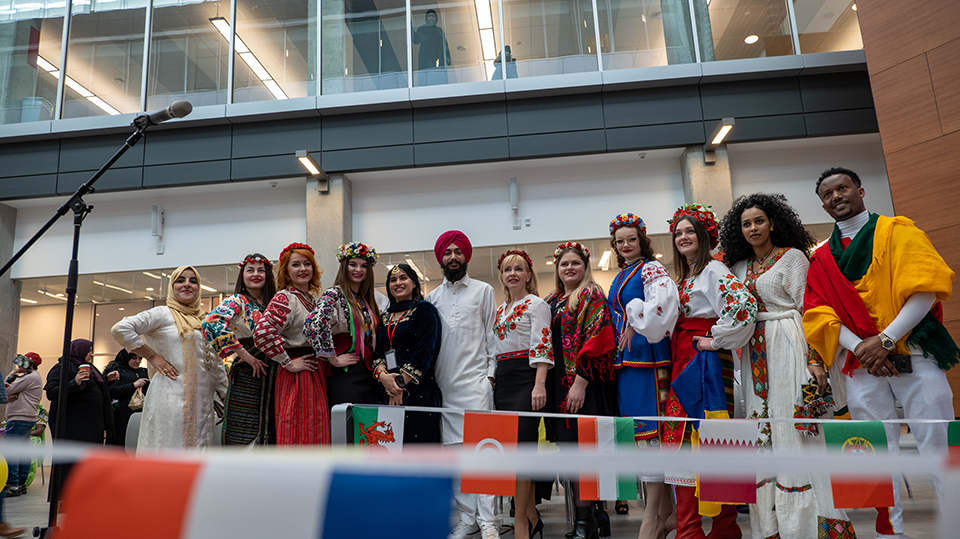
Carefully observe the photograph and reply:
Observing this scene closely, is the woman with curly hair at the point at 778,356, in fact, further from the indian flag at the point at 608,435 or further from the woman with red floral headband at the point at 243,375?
the woman with red floral headband at the point at 243,375

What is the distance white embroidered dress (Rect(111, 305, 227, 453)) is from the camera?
11.9 ft

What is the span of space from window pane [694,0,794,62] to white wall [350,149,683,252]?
64.0 inches

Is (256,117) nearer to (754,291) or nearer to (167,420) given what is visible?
(167,420)

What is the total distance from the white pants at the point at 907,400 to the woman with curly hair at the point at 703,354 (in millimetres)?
549

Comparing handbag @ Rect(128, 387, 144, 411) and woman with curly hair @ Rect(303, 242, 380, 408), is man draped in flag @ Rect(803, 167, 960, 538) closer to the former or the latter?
woman with curly hair @ Rect(303, 242, 380, 408)

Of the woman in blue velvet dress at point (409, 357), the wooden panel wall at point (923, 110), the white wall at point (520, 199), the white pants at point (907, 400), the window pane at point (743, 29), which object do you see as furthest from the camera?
the white wall at point (520, 199)

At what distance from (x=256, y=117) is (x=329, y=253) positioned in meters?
2.31

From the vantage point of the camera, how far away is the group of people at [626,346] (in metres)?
2.72

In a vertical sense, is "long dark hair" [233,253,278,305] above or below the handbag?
above

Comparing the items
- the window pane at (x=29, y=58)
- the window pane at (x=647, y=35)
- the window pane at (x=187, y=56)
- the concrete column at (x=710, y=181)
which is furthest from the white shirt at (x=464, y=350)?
the window pane at (x=29, y=58)

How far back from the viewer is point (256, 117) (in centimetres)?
858

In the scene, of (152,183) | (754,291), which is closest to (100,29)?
(152,183)

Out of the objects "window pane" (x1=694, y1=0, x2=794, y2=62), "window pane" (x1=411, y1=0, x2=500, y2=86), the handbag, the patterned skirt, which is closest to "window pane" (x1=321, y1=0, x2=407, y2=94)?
"window pane" (x1=411, y1=0, x2=500, y2=86)

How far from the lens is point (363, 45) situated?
29.2 ft
